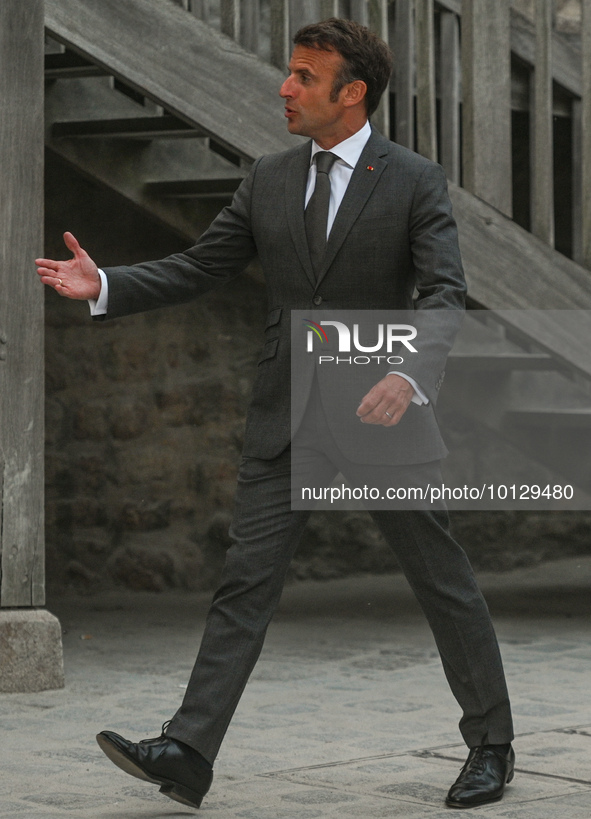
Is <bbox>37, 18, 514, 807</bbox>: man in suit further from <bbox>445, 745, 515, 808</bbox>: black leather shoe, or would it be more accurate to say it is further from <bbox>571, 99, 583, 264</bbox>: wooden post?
<bbox>571, 99, 583, 264</bbox>: wooden post

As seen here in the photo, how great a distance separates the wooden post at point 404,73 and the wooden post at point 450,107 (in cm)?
15

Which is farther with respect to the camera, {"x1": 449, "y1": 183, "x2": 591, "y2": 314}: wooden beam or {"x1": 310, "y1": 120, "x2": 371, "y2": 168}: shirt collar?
{"x1": 449, "y1": 183, "x2": 591, "y2": 314}: wooden beam

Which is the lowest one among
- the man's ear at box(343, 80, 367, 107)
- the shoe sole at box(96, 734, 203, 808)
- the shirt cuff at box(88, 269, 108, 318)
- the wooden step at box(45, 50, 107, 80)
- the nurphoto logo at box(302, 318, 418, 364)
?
the shoe sole at box(96, 734, 203, 808)

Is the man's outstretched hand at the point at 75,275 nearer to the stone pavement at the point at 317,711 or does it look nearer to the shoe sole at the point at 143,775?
the shoe sole at the point at 143,775

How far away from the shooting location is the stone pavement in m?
2.91

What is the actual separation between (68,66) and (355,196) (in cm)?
236

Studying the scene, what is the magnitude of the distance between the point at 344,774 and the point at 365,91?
156 centimetres

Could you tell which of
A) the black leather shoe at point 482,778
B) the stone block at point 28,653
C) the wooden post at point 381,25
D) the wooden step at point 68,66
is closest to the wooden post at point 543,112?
the wooden post at point 381,25

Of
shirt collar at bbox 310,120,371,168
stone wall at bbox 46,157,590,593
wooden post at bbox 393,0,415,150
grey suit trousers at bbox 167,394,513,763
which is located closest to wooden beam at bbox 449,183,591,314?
wooden post at bbox 393,0,415,150

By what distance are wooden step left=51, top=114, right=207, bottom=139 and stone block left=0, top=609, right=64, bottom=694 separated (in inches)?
69.7

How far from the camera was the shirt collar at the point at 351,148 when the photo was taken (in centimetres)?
299

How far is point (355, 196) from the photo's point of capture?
9.64ft

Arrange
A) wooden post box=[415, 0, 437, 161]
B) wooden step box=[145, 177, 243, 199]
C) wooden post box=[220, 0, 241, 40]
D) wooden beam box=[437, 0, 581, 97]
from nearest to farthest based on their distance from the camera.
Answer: wooden post box=[220, 0, 241, 40]
wooden post box=[415, 0, 437, 161]
wooden step box=[145, 177, 243, 199]
wooden beam box=[437, 0, 581, 97]

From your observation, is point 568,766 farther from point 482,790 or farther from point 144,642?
point 144,642
